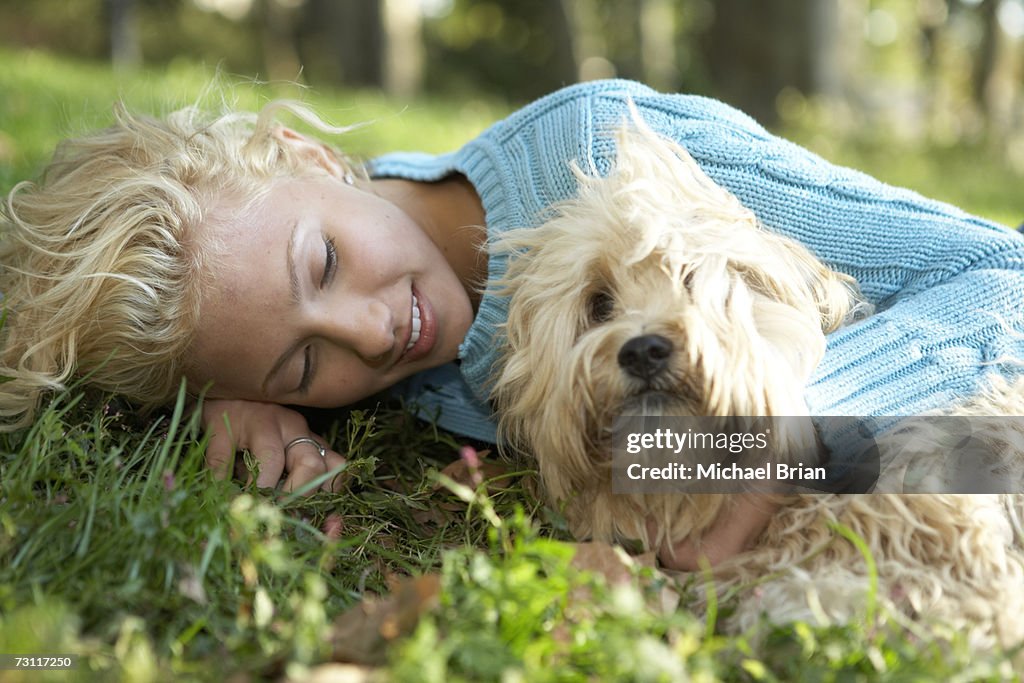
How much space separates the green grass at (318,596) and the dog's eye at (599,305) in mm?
568

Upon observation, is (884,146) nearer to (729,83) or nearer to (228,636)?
(729,83)

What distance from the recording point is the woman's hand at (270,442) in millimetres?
2963

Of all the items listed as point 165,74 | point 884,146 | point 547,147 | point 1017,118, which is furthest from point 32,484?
point 1017,118

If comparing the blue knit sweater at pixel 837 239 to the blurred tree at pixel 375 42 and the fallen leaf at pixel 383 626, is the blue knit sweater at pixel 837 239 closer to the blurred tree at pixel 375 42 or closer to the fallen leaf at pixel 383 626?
the fallen leaf at pixel 383 626

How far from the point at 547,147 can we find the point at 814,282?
3.73 ft

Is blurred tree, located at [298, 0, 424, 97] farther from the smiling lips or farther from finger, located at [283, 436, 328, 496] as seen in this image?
finger, located at [283, 436, 328, 496]

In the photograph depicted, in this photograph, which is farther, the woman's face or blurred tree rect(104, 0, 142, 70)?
blurred tree rect(104, 0, 142, 70)

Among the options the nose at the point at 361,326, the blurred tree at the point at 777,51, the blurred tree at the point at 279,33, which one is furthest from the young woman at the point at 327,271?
the blurred tree at the point at 279,33

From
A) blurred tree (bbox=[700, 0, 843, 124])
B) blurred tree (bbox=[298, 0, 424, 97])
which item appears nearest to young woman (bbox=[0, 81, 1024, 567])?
blurred tree (bbox=[700, 0, 843, 124])

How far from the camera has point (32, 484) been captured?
8.10 ft

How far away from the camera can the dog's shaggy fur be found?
224 cm

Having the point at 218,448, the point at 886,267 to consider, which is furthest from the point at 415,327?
the point at 886,267

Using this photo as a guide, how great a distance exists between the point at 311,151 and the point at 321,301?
2.71 feet

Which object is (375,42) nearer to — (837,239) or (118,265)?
(118,265)
